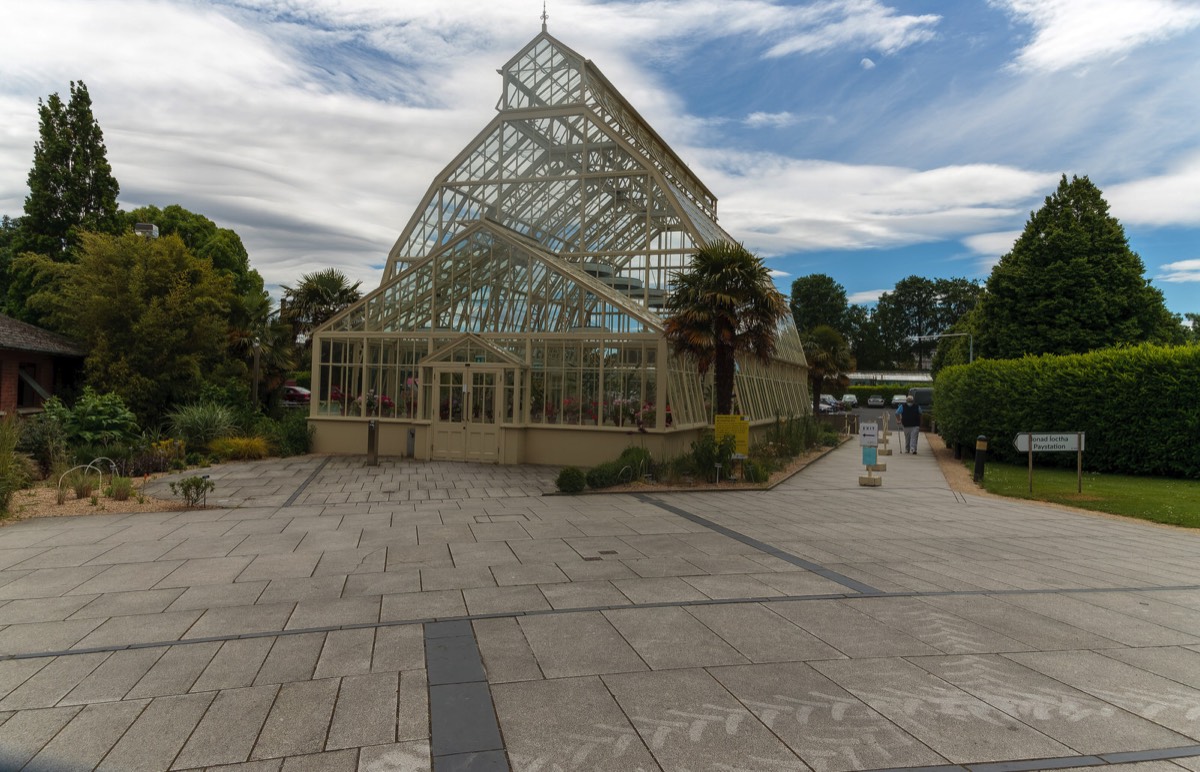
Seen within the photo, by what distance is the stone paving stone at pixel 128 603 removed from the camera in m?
6.13

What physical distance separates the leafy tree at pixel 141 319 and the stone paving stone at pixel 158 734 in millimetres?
19517

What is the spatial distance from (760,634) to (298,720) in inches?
133

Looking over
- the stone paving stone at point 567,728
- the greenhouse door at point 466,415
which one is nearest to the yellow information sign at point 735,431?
the greenhouse door at point 466,415

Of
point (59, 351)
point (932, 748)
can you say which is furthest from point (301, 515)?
point (59, 351)

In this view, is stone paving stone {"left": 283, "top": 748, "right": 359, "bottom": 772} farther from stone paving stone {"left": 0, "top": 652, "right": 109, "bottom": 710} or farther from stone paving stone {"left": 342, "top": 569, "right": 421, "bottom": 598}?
stone paving stone {"left": 342, "top": 569, "right": 421, "bottom": 598}

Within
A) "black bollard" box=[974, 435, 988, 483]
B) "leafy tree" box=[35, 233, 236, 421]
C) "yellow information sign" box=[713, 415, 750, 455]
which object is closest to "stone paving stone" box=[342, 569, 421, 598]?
"yellow information sign" box=[713, 415, 750, 455]

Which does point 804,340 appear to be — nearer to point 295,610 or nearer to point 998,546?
point 998,546

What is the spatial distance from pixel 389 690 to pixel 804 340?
143ft

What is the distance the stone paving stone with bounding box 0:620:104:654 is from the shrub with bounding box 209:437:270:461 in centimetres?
1356

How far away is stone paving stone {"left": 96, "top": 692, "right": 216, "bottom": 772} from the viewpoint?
3.63 m

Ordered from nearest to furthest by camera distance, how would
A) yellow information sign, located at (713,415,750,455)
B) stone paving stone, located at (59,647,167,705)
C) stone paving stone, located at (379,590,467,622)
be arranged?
stone paving stone, located at (59,647,167,705) → stone paving stone, located at (379,590,467,622) → yellow information sign, located at (713,415,750,455)

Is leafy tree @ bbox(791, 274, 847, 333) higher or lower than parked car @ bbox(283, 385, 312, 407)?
higher

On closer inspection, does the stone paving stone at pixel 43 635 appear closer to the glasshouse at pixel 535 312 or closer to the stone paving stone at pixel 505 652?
the stone paving stone at pixel 505 652

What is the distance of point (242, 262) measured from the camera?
4256cm
